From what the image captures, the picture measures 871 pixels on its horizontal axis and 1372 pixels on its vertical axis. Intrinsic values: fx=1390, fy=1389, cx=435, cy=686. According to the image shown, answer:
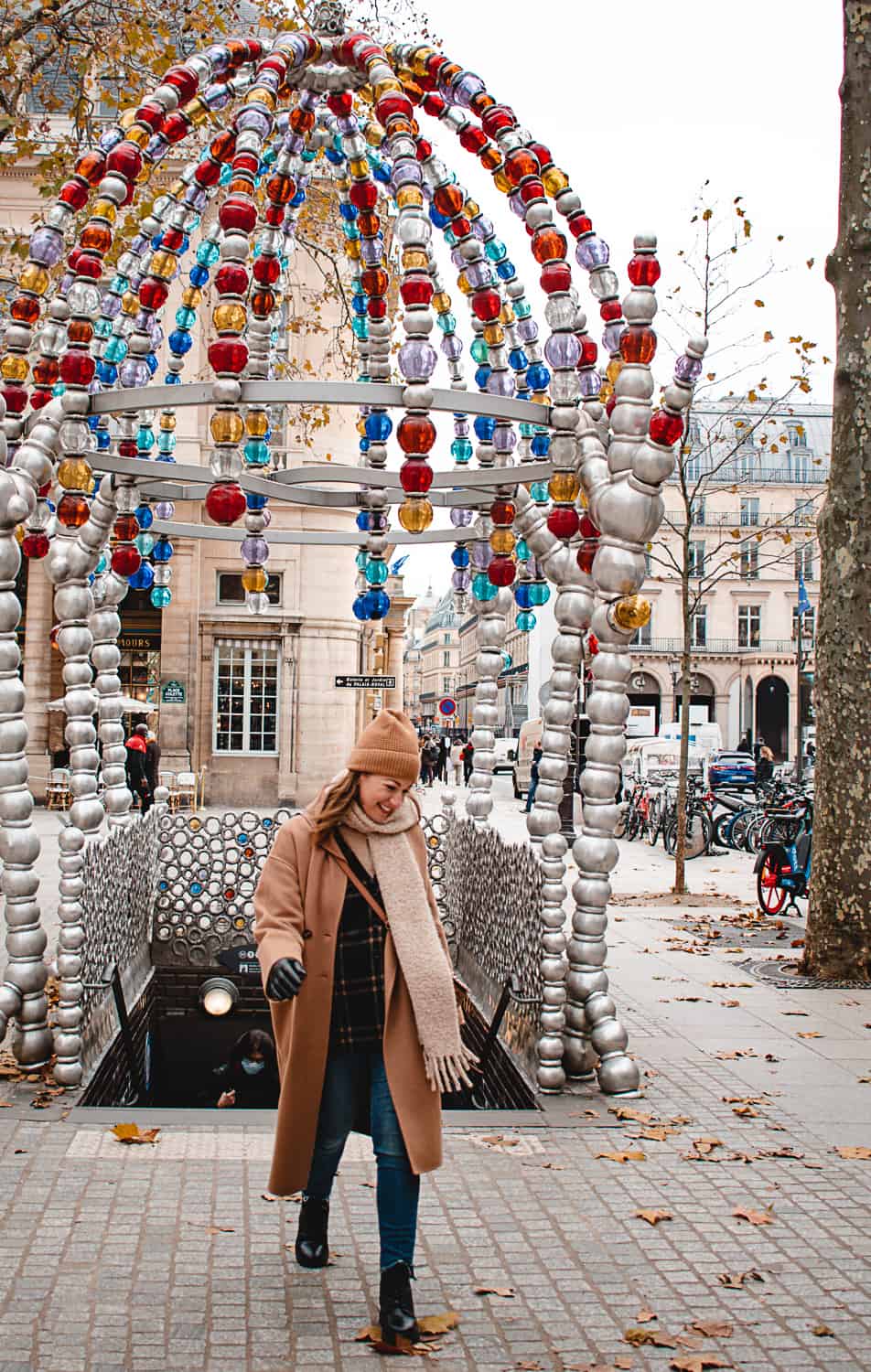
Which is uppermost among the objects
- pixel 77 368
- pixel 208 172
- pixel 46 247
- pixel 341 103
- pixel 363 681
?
pixel 341 103

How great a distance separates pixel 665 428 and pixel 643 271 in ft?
2.36

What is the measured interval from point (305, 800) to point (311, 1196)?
24.1 m

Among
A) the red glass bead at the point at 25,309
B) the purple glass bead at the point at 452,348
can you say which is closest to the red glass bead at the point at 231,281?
the red glass bead at the point at 25,309

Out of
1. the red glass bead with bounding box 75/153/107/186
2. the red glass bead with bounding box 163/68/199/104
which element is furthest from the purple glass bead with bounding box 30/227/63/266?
the red glass bead with bounding box 163/68/199/104

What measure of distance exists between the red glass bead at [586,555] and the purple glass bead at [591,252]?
4.74ft

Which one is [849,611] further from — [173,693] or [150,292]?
[173,693]

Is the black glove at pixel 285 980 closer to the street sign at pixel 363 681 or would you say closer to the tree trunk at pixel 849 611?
the tree trunk at pixel 849 611

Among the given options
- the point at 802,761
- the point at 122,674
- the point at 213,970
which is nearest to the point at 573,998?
the point at 213,970

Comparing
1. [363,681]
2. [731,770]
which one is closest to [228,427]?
[363,681]

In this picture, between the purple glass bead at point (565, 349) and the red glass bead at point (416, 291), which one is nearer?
the red glass bead at point (416, 291)

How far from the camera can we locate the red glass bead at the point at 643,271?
6344mm

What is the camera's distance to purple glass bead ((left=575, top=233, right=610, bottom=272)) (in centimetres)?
712

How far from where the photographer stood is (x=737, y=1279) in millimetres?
4621

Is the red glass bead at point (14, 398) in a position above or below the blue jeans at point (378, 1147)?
above
